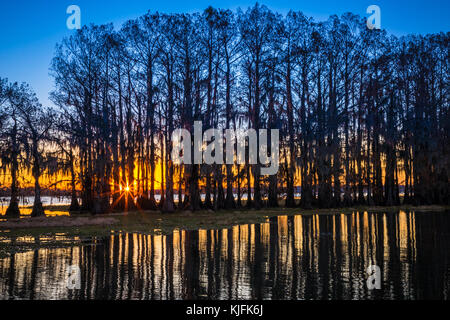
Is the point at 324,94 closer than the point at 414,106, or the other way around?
the point at 324,94

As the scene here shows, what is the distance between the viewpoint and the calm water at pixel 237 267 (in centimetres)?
991

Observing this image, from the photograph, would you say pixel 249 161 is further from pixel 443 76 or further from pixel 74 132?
pixel 443 76

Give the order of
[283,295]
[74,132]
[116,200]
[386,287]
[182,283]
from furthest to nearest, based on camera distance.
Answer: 1. [116,200]
2. [74,132]
3. [182,283]
4. [386,287]
5. [283,295]

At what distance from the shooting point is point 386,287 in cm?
1023

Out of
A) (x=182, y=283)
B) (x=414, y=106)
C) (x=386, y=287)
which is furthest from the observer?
(x=414, y=106)

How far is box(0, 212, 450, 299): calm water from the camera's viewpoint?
9.91 metres

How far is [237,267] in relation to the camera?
13.1m

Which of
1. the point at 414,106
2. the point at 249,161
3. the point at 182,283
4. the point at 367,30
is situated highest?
the point at 367,30

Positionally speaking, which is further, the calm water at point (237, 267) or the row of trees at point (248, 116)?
the row of trees at point (248, 116)

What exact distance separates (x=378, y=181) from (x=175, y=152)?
27.0 metres

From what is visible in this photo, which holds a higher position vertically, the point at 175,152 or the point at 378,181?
the point at 175,152

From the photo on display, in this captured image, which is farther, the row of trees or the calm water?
the row of trees

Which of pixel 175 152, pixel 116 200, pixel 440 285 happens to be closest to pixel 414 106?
pixel 175 152

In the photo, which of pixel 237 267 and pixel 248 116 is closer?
pixel 237 267
